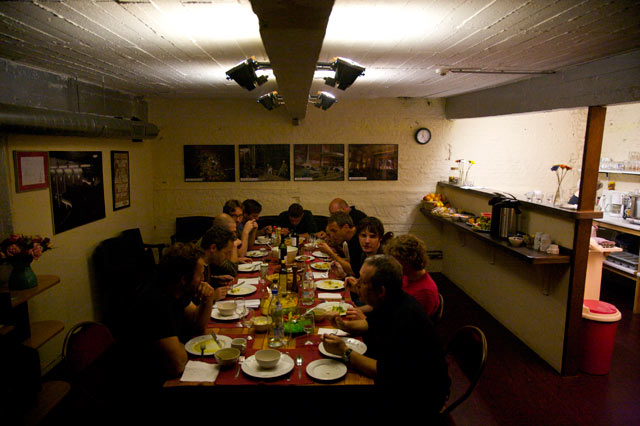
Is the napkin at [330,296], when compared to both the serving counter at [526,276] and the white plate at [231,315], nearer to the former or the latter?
the white plate at [231,315]

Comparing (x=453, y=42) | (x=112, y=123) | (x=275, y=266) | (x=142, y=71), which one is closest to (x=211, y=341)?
(x=275, y=266)

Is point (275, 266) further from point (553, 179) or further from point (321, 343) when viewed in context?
point (553, 179)

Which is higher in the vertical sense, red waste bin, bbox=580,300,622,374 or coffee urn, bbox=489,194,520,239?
coffee urn, bbox=489,194,520,239

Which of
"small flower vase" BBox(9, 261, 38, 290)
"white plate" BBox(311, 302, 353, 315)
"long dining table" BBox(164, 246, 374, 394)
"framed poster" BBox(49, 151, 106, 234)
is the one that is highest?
"framed poster" BBox(49, 151, 106, 234)

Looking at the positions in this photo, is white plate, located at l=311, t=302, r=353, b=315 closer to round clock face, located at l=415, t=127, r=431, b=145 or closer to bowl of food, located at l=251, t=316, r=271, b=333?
bowl of food, located at l=251, t=316, r=271, b=333

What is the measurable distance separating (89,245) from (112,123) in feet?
4.72

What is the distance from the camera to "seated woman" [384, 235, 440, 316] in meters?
2.80

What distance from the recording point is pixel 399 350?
2020mm

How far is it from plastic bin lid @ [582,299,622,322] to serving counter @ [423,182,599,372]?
0.19 metres

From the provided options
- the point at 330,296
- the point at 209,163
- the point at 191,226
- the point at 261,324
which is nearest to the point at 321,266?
the point at 330,296

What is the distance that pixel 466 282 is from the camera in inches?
241

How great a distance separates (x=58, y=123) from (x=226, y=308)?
221 cm

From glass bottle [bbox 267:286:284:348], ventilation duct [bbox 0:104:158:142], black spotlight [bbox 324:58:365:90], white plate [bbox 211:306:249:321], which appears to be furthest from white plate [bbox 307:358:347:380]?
ventilation duct [bbox 0:104:158:142]

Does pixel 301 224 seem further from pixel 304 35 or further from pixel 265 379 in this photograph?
pixel 304 35
